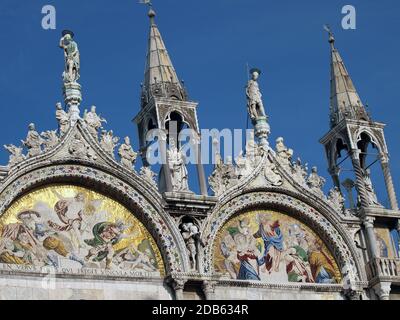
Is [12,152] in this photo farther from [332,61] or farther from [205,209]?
[332,61]

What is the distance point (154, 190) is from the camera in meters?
25.6

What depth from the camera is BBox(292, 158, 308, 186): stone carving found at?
27391 mm

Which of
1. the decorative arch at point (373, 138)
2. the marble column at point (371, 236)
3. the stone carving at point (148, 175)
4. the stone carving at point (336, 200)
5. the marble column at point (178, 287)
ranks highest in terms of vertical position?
the decorative arch at point (373, 138)

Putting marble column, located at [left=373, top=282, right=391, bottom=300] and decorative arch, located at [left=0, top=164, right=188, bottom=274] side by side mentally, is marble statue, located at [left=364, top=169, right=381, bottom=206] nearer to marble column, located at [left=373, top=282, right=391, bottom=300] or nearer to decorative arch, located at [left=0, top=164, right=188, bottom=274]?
marble column, located at [left=373, top=282, right=391, bottom=300]

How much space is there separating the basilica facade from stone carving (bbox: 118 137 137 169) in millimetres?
32

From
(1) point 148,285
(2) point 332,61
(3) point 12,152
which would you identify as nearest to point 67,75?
(3) point 12,152

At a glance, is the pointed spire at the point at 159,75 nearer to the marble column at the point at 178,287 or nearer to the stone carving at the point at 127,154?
the stone carving at the point at 127,154

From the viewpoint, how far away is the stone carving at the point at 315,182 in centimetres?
2748

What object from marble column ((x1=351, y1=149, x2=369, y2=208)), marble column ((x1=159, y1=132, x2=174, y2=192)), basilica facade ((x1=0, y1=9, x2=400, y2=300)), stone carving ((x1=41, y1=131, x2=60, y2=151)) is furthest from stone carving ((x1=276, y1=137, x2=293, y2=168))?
stone carving ((x1=41, y1=131, x2=60, y2=151))

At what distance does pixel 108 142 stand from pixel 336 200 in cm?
543

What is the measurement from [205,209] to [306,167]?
295cm

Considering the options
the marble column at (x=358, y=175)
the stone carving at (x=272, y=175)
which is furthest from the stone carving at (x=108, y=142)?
the marble column at (x=358, y=175)

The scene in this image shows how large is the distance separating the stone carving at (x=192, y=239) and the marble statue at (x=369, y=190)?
14.9 ft
